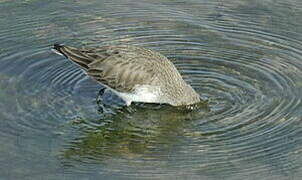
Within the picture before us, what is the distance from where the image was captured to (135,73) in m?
11.2

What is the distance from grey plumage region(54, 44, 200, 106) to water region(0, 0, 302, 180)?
8.9 inches

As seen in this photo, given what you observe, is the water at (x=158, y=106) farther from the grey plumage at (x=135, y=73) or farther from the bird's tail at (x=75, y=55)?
the bird's tail at (x=75, y=55)

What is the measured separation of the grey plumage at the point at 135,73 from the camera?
11156 mm

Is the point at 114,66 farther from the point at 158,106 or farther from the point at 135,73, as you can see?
the point at 158,106

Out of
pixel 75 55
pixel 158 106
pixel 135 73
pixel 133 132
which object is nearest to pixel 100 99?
pixel 135 73

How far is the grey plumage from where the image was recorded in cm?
1116

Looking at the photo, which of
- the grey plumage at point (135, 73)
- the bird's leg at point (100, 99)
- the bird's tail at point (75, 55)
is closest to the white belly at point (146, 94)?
the grey plumage at point (135, 73)

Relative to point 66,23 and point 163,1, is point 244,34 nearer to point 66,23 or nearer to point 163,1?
point 163,1

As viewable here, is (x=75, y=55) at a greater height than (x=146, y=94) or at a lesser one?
greater

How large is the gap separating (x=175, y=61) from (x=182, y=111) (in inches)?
48.0

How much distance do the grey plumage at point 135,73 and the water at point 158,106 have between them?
0.74 feet

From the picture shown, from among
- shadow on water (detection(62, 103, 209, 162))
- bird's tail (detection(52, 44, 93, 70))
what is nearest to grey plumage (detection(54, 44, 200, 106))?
bird's tail (detection(52, 44, 93, 70))

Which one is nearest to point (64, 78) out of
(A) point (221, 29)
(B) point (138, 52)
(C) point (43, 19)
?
(B) point (138, 52)

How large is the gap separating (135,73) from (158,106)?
0.60 m
